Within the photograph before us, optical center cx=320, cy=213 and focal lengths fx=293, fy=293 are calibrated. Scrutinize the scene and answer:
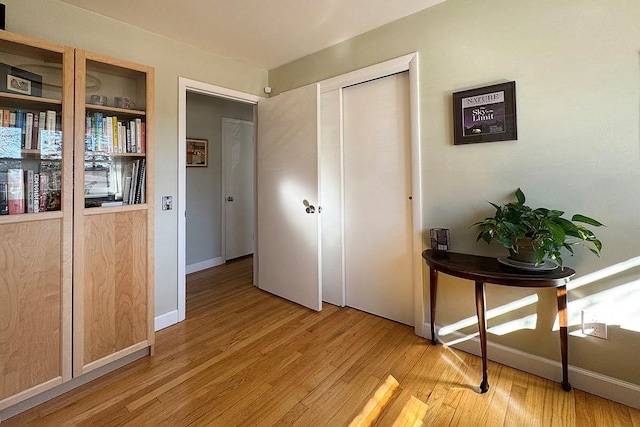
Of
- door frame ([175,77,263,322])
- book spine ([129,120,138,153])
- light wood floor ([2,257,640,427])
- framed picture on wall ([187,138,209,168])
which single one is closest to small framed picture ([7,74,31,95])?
book spine ([129,120,138,153])

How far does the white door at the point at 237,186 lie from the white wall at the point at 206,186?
0.10 meters

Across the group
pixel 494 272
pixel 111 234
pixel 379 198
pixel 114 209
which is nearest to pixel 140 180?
pixel 114 209

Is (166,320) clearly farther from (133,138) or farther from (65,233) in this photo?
(133,138)

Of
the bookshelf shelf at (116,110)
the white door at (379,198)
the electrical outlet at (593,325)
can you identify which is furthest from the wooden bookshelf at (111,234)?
the electrical outlet at (593,325)

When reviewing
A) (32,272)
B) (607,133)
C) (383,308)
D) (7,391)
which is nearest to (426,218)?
(383,308)

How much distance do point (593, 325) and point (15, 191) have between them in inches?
125

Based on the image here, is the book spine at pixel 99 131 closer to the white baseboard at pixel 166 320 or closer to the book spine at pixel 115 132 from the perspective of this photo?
the book spine at pixel 115 132

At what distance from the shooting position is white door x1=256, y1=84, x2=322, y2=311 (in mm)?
2621

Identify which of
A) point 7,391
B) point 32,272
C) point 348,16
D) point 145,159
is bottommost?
point 7,391

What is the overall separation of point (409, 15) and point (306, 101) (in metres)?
1.02

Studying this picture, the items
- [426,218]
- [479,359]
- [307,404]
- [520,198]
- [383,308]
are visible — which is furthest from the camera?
[383,308]

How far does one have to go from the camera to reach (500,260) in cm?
169

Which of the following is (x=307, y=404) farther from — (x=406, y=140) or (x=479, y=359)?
(x=406, y=140)

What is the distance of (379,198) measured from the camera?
2.46 m
